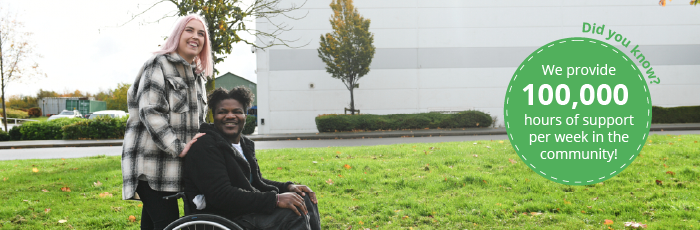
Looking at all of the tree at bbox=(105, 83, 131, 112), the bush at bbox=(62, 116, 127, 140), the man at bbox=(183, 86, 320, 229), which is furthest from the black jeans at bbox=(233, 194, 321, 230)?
the tree at bbox=(105, 83, 131, 112)

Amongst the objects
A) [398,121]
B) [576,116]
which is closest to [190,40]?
[576,116]

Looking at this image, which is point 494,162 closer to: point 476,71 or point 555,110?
point 555,110

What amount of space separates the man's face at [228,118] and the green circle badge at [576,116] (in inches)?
169

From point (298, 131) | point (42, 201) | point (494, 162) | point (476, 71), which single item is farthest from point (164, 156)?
point (476, 71)

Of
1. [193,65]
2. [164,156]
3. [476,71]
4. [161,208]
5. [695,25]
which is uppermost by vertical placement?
[695,25]

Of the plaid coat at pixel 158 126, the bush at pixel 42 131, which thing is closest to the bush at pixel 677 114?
the plaid coat at pixel 158 126

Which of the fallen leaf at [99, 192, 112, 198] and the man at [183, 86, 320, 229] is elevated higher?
the man at [183, 86, 320, 229]

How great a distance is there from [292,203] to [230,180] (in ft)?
1.26

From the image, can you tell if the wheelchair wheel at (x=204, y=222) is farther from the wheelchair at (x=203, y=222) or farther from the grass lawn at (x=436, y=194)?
the grass lawn at (x=436, y=194)

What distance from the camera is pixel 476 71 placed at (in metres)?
20.6

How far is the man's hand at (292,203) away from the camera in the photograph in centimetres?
241

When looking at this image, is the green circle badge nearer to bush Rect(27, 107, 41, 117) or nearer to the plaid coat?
the plaid coat

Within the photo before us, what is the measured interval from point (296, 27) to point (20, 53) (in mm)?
13032

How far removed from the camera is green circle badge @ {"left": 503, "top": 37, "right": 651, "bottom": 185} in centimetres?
564
